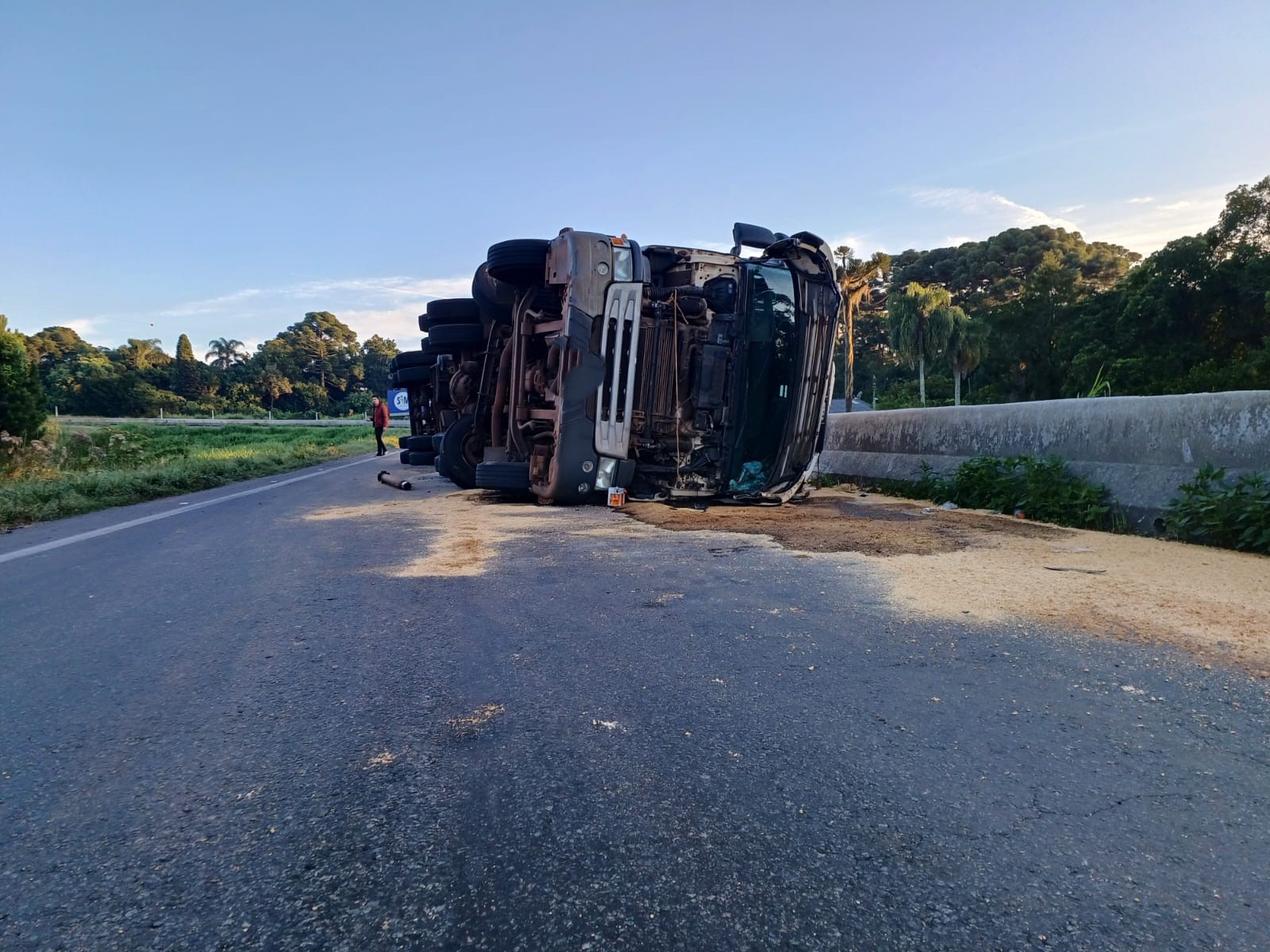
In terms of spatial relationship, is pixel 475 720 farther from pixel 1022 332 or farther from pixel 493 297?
pixel 1022 332

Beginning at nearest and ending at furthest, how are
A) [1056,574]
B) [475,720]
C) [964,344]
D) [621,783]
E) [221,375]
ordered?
[621,783] < [475,720] < [1056,574] < [964,344] < [221,375]

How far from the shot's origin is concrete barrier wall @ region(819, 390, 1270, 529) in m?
4.91

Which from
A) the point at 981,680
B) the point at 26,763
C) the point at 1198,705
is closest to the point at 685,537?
the point at 981,680

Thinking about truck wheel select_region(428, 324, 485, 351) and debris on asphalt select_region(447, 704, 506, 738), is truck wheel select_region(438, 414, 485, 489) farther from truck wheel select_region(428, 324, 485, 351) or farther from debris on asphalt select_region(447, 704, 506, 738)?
debris on asphalt select_region(447, 704, 506, 738)

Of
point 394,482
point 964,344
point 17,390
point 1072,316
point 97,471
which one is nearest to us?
point 394,482

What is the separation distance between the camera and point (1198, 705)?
2.30 m

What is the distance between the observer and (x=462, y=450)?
384 inches

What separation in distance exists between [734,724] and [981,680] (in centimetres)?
94

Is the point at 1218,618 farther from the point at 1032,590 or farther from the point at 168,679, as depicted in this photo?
the point at 168,679

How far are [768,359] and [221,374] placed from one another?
3405 inches

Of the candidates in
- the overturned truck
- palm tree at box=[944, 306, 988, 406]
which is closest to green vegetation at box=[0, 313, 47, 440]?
the overturned truck

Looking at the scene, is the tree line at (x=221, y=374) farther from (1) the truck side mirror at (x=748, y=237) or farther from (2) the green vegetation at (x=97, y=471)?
(1) the truck side mirror at (x=748, y=237)

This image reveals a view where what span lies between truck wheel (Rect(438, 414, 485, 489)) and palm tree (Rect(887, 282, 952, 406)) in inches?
1340

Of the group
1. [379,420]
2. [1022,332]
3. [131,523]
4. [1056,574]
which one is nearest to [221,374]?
[379,420]
